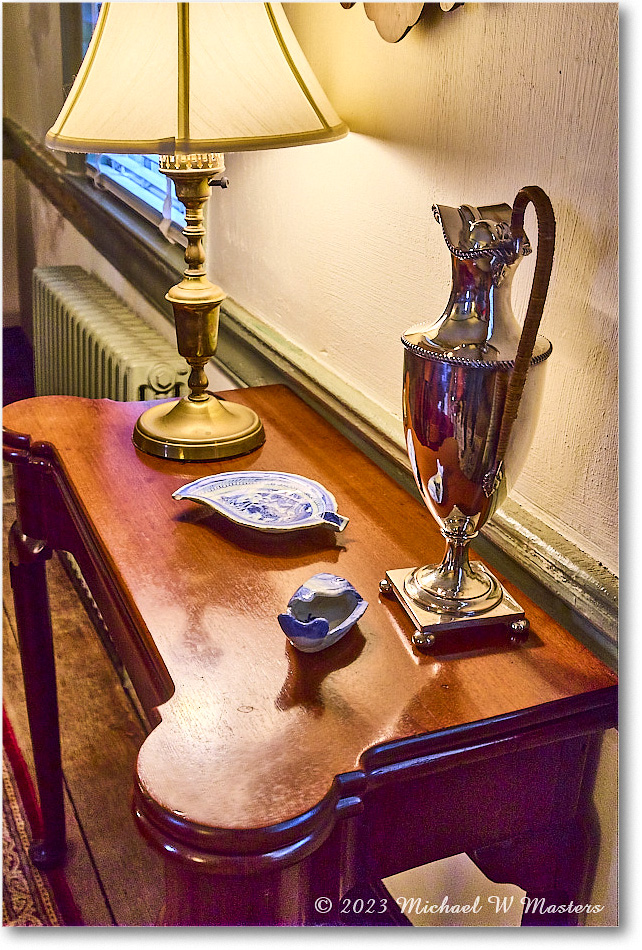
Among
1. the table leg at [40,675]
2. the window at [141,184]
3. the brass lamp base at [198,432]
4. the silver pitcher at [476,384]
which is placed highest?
the window at [141,184]

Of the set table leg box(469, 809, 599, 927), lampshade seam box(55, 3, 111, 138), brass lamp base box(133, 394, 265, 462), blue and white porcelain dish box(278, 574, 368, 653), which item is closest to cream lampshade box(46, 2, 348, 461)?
lampshade seam box(55, 3, 111, 138)

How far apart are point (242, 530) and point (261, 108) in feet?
1.26

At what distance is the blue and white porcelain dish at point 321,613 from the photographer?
23.9 inches

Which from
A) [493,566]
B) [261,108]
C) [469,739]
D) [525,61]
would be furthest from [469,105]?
[469,739]

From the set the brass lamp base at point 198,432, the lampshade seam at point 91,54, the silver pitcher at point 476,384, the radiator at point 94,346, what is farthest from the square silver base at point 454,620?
the radiator at point 94,346

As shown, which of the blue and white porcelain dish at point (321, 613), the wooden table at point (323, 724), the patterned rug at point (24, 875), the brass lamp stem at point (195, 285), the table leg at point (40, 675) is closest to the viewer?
the wooden table at point (323, 724)

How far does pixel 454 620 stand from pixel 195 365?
1.51 ft

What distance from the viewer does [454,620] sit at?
0.64 meters

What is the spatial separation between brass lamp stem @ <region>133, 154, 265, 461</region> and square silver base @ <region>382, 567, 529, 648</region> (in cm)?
34

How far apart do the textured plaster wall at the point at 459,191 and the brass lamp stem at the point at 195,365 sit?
158 millimetres

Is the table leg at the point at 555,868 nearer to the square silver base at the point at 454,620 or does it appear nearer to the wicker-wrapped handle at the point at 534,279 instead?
the square silver base at the point at 454,620

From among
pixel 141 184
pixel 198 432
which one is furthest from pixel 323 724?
pixel 141 184

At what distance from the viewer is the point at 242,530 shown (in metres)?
0.79

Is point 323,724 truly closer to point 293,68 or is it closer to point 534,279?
point 534,279
